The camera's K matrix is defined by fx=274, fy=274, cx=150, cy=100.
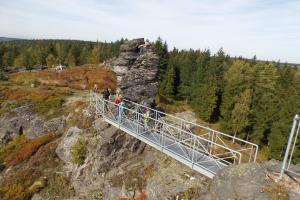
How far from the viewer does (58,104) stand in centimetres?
3334

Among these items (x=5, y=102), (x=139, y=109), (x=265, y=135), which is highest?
(x=139, y=109)

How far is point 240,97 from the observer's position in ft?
141

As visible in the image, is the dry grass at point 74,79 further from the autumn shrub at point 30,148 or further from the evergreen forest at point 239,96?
the autumn shrub at point 30,148

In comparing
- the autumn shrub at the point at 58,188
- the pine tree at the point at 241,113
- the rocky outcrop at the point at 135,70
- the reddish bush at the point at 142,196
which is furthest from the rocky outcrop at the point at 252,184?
the pine tree at the point at 241,113

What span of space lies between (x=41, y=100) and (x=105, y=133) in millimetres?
15545

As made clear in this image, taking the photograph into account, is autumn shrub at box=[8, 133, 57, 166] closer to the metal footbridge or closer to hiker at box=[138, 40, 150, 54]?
the metal footbridge

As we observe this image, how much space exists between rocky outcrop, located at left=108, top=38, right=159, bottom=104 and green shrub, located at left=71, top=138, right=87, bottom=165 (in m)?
6.67

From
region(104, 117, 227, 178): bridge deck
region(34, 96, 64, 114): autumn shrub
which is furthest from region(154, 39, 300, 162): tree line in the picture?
region(34, 96, 64, 114): autumn shrub

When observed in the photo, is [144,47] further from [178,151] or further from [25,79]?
[25,79]

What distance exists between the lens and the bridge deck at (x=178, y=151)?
51.8ft

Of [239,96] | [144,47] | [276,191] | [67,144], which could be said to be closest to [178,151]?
[276,191]

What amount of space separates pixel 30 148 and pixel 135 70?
42.5ft

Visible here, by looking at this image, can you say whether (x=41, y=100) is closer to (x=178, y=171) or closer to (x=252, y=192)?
(x=178, y=171)

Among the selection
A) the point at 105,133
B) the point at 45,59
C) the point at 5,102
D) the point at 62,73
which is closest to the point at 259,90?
the point at 105,133
